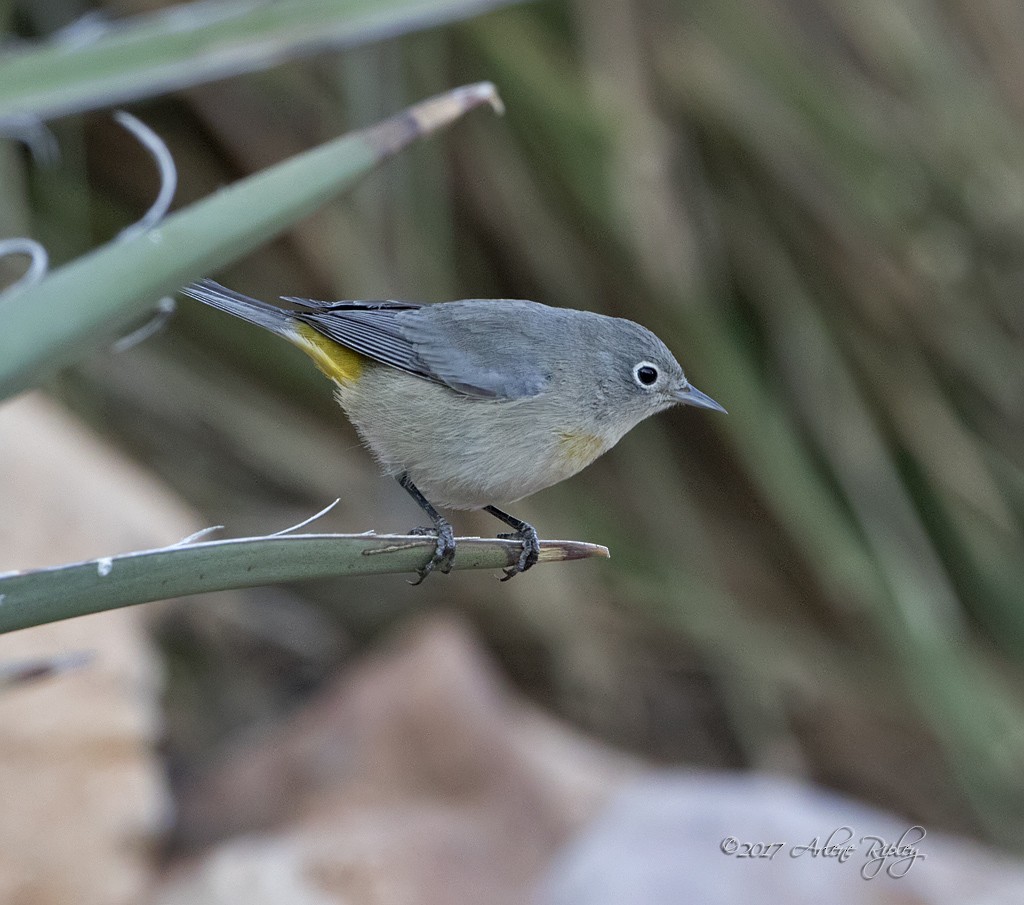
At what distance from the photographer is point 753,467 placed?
539cm

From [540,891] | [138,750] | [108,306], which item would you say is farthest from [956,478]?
[108,306]

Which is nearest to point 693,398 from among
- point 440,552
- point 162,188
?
point 440,552

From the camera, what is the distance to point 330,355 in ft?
7.80

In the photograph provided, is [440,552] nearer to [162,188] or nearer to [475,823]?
[162,188]

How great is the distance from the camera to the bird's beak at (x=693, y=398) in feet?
6.77

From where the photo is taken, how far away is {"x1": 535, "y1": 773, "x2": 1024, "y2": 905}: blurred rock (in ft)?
12.6

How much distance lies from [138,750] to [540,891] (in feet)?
4.64

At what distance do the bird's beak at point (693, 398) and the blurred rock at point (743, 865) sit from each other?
6.40ft

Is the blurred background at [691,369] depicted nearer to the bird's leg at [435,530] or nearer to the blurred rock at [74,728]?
the blurred rock at [74,728]

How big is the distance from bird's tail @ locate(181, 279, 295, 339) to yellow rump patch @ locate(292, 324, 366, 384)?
0.04 metres

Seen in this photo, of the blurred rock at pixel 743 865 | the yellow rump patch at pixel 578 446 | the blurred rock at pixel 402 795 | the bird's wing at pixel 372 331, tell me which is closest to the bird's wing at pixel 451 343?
the bird's wing at pixel 372 331

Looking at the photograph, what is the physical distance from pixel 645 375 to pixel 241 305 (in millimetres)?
751

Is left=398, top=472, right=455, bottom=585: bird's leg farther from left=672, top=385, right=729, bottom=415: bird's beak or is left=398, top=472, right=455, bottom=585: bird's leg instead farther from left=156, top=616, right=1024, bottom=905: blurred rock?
left=156, top=616, right=1024, bottom=905: blurred rock

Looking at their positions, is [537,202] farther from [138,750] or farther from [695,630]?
[138,750]
